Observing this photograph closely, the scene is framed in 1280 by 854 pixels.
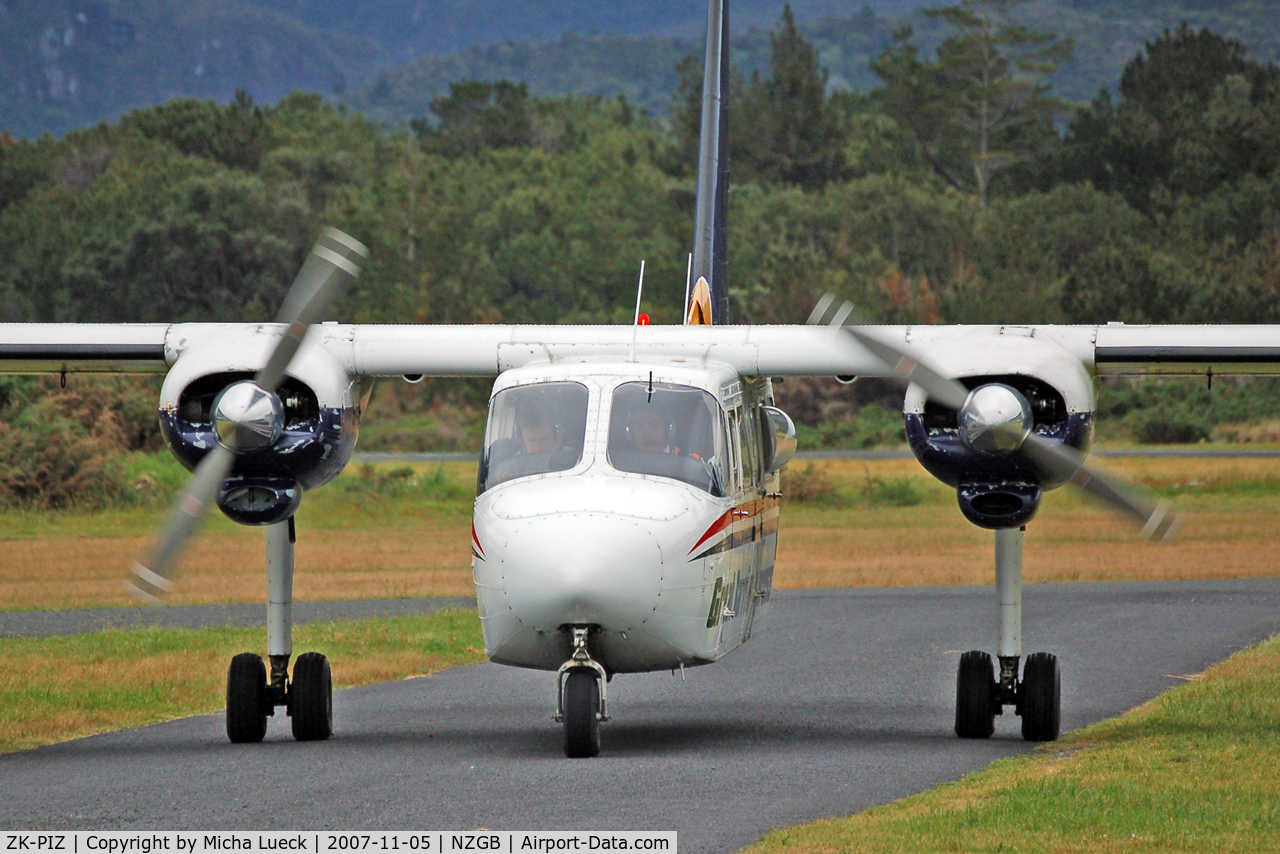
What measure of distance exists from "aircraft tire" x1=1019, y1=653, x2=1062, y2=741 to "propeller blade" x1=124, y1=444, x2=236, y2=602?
6049 mm

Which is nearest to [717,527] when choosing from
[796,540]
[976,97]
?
[796,540]

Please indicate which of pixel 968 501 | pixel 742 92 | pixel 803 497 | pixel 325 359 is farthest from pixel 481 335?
pixel 742 92

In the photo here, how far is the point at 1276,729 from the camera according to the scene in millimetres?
13570

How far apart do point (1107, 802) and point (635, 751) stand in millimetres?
3531

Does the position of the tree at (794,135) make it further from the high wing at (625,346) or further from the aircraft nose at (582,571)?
the aircraft nose at (582,571)

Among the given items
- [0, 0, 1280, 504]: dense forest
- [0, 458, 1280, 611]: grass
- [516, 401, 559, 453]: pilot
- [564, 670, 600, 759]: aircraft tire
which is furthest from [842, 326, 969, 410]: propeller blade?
[0, 0, 1280, 504]: dense forest

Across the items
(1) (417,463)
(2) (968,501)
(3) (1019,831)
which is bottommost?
(3) (1019,831)

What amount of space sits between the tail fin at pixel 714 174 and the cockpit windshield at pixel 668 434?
574 centimetres

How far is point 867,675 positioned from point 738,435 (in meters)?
5.50

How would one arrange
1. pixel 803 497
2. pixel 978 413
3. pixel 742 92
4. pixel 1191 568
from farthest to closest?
1. pixel 742 92
2. pixel 803 497
3. pixel 1191 568
4. pixel 978 413

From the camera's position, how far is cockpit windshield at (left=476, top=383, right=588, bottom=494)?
12.4m

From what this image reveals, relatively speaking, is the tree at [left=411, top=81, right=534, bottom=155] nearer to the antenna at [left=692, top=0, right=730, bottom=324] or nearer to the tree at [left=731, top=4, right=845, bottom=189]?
the tree at [left=731, top=4, right=845, bottom=189]

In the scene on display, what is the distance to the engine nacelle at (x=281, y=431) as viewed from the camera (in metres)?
12.7

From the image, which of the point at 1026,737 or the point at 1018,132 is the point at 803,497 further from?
the point at 1018,132
